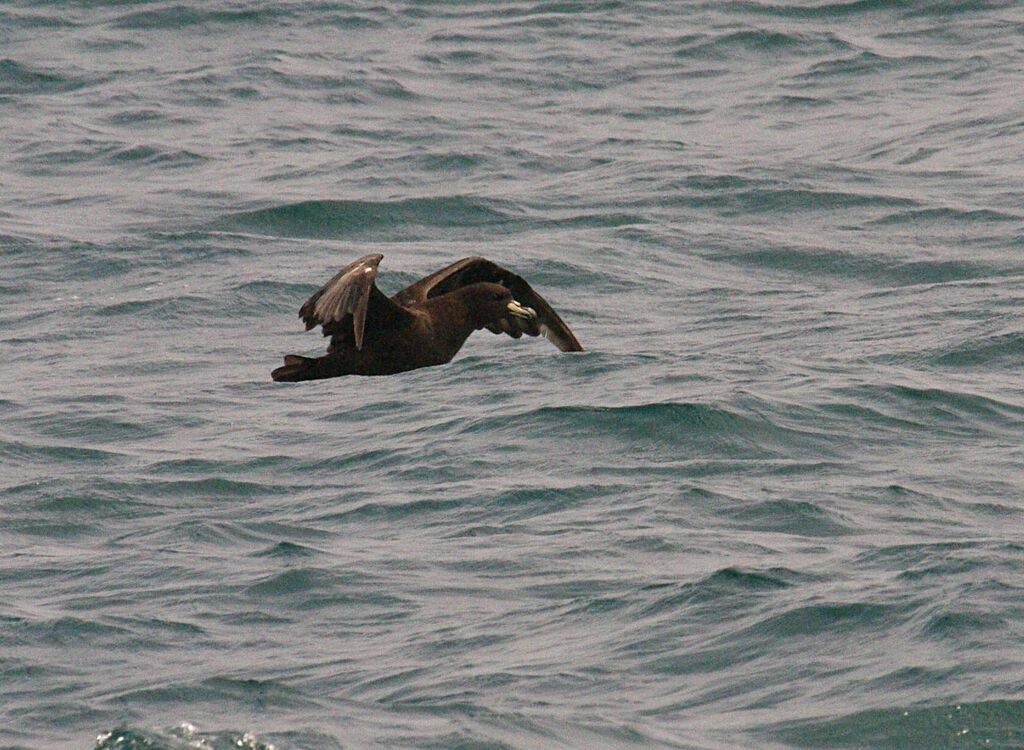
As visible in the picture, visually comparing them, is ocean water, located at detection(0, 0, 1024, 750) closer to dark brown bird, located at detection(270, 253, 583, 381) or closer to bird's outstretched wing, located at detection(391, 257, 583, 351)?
bird's outstretched wing, located at detection(391, 257, 583, 351)

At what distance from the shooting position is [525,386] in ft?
57.1

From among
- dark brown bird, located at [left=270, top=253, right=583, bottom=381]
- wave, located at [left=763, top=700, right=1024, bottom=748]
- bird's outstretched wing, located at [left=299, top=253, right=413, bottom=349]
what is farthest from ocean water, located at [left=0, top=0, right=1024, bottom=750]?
bird's outstretched wing, located at [left=299, top=253, right=413, bottom=349]

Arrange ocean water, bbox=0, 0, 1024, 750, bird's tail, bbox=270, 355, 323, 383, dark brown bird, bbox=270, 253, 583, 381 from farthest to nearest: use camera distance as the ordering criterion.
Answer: ocean water, bbox=0, 0, 1024, 750 → bird's tail, bbox=270, 355, 323, 383 → dark brown bird, bbox=270, 253, 583, 381

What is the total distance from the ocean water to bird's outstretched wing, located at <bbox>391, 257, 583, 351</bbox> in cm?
139

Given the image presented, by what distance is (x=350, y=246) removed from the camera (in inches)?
832

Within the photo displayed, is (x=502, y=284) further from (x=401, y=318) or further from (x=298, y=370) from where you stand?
(x=298, y=370)

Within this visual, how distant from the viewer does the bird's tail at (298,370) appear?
11391 millimetres

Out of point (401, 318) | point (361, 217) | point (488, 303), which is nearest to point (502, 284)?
point (488, 303)

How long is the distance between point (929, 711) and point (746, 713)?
89 centimetres

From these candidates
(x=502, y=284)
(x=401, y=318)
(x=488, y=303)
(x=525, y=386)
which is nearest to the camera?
(x=401, y=318)

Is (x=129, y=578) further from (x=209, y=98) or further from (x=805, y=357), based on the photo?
(x=209, y=98)

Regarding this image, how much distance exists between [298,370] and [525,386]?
608cm

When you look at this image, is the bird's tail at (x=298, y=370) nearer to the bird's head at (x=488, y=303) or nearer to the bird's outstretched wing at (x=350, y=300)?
the bird's outstretched wing at (x=350, y=300)

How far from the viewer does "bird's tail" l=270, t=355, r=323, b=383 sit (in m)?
11.4
